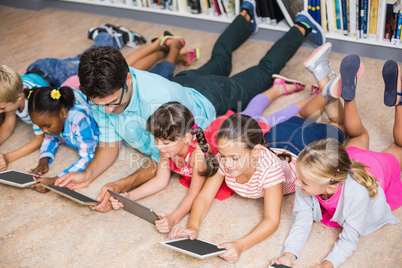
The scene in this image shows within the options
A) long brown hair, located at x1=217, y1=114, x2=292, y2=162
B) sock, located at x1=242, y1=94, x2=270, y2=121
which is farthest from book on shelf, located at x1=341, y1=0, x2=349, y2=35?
long brown hair, located at x1=217, y1=114, x2=292, y2=162

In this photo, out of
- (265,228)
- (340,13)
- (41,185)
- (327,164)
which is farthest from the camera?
(340,13)

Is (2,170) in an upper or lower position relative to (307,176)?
lower

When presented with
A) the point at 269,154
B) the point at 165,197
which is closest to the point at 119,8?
the point at 165,197

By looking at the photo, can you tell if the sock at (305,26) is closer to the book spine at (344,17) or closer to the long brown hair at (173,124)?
the book spine at (344,17)

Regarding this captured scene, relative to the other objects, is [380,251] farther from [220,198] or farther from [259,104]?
[259,104]

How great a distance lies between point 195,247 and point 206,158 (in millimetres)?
387

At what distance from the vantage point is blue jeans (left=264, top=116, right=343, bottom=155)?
1.86 m

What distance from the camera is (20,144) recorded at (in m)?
2.39

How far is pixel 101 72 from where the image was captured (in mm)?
1622

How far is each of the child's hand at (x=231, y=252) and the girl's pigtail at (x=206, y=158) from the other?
33 cm

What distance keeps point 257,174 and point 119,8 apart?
2.25 m

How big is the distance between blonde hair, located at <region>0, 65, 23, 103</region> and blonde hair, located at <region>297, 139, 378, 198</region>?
142 centimetres

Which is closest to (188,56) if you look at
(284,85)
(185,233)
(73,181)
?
(284,85)

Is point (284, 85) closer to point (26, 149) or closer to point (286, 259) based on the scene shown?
point (286, 259)
